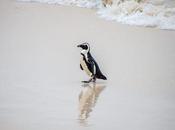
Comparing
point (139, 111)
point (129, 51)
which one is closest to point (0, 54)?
point (129, 51)

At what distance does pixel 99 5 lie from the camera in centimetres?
538

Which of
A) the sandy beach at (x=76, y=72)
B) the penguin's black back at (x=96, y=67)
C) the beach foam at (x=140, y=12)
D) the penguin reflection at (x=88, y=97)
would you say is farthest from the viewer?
the beach foam at (x=140, y=12)

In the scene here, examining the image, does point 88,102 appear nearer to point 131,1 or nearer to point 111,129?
point 111,129

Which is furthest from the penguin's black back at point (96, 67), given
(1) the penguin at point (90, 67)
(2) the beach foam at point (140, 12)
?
(2) the beach foam at point (140, 12)

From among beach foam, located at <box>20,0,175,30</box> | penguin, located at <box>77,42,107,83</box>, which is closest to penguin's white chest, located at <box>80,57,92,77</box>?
penguin, located at <box>77,42,107,83</box>

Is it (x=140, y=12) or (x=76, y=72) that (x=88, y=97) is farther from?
(x=140, y=12)

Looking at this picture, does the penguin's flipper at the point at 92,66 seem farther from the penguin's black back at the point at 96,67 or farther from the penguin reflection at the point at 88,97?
the penguin reflection at the point at 88,97

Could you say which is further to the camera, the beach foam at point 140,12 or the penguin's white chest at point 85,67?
the beach foam at point 140,12

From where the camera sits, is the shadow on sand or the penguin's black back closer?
the shadow on sand

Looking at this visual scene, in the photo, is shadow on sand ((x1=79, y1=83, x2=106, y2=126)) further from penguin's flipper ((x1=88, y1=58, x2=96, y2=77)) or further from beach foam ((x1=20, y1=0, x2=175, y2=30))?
beach foam ((x1=20, y1=0, x2=175, y2=30))

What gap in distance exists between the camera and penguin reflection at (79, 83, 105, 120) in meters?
3.53

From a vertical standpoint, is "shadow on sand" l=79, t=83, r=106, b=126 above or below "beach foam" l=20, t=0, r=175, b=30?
below

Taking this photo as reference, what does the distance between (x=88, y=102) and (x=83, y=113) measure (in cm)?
23

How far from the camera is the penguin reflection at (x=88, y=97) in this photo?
11.6ft
